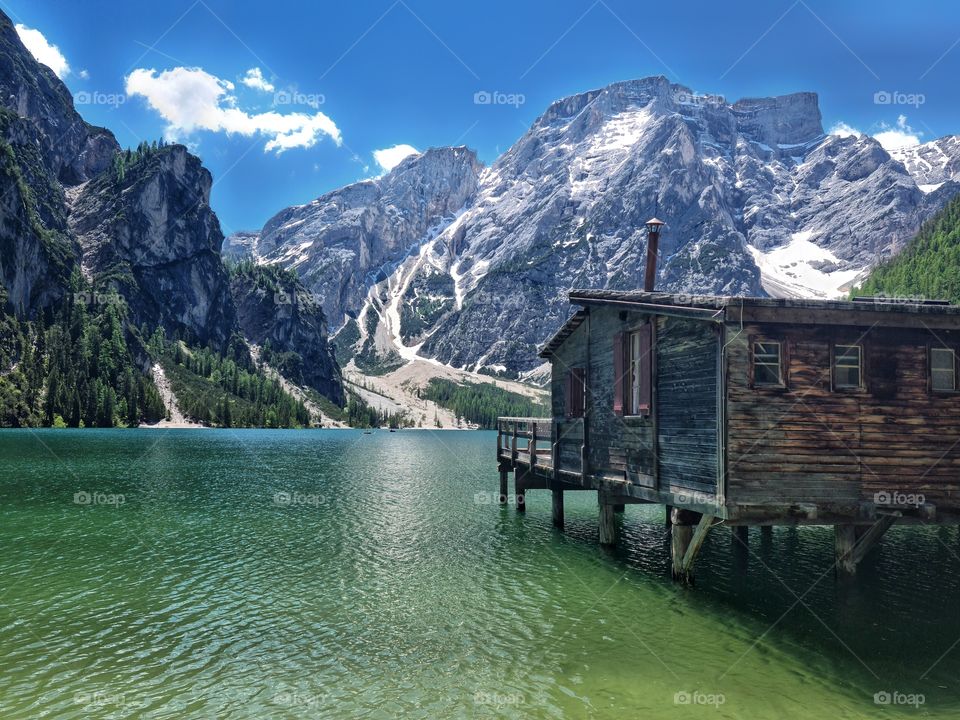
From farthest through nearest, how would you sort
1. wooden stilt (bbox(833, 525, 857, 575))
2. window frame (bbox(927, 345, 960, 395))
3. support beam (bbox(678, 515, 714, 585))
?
support beam (bbox(678, 515, 714, 585)) → wooden stilt (bbox(833, 525, 857, 575)) → window frame (bbox(927, 345, 960, 395))

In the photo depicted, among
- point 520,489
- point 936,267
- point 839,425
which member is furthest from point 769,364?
point 936,267

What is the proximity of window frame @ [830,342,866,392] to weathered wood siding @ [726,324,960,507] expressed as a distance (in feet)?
0.33

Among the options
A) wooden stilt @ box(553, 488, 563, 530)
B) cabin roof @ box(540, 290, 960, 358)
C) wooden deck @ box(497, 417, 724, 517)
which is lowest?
wooden stilt @ box(553, 488, 563, 530)

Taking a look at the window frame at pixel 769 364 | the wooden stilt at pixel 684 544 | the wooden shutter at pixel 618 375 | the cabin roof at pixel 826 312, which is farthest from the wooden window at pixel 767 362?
the wooden shutter at pixel 618 375

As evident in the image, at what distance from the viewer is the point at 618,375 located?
81.3ft

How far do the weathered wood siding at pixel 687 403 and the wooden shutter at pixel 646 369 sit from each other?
263mm

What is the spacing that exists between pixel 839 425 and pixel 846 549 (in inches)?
192

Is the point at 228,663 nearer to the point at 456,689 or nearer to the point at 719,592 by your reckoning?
the point at 456,689

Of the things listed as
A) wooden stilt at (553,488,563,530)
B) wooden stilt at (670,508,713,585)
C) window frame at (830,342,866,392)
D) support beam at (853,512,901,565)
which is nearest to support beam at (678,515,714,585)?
wooden stilt at (670,508,713,585)

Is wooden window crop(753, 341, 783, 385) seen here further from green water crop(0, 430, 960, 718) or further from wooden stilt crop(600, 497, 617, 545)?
wooden stilt crop(600, 497, 617, 545)

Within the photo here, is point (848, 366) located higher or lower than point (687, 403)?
higher

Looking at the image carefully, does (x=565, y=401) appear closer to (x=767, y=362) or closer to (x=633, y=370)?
(x=633, y=370)

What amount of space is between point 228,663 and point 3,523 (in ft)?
80.9

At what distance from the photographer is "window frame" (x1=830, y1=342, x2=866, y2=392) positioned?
18.7 m
